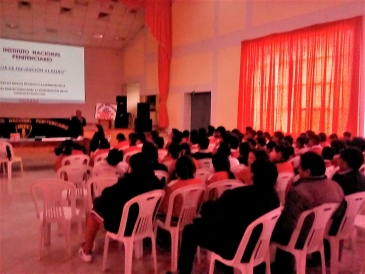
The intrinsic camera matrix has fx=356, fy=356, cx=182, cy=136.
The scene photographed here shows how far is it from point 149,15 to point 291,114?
602 cm

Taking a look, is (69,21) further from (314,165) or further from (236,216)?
(236,216)

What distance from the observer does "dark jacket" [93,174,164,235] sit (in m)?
2.82

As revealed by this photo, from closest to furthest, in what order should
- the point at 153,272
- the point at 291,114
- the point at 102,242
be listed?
the point at 153,272
the point at 102,242
the point at 291,114

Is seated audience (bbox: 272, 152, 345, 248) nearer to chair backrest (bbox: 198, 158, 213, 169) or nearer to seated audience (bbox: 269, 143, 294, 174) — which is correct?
seated audience (bbox: 269, 143, 294, 174)

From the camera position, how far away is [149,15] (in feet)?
38.2

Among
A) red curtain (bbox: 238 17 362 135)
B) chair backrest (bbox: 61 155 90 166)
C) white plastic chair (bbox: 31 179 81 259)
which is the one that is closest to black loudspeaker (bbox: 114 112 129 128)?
red curtain (bbox: 238 17 362 135)

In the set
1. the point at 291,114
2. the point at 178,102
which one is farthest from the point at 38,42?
the point at 291,114

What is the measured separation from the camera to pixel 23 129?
9312mm

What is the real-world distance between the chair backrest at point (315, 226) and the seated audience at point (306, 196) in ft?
0.10

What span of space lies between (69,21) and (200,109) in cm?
521

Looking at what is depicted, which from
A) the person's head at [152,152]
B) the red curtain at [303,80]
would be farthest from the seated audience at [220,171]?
the red curtain at [303,80]

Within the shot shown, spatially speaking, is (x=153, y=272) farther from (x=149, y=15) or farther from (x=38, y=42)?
(x=38, y=42)

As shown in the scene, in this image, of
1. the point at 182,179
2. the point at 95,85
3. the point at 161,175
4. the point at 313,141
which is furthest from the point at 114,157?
the point at 95,85

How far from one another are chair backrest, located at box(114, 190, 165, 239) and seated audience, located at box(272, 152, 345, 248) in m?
0.96
